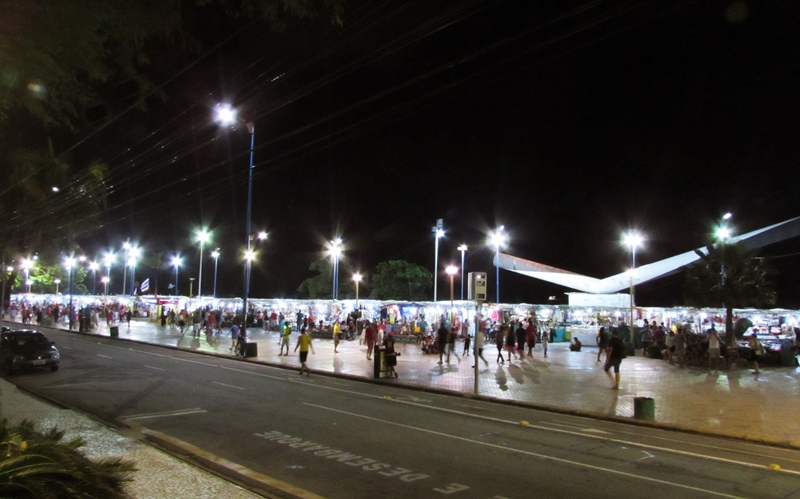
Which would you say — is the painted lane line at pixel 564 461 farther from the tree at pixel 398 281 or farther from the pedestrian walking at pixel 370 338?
the tree at pixel 398 281

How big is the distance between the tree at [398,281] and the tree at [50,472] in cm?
5931

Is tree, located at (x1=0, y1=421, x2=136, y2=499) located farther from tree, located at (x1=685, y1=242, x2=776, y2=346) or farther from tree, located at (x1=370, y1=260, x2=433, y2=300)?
tree, located at (x1=370, y1=260, x2=433, y2=300)

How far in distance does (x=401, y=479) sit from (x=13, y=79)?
20.1 feet

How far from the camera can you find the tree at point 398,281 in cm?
Answer: 6475

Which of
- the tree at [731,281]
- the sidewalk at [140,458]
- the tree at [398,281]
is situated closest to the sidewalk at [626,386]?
the tree at [731,281]

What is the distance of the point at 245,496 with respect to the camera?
224 inches

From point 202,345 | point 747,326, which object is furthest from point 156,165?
point 747,326

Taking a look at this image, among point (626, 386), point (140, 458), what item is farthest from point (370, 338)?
point (140, 458)

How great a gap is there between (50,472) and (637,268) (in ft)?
148

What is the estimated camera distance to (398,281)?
65125mm

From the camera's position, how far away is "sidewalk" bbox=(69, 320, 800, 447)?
38.5ft

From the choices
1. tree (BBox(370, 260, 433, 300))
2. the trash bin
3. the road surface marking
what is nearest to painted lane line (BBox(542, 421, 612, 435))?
the trash bin

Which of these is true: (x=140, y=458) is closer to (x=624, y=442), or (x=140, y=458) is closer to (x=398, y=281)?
(x=624, y=442)

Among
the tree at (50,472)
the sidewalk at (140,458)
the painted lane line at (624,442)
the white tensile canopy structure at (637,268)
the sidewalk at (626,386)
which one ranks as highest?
the white tensile canopy structure at (637,268)
